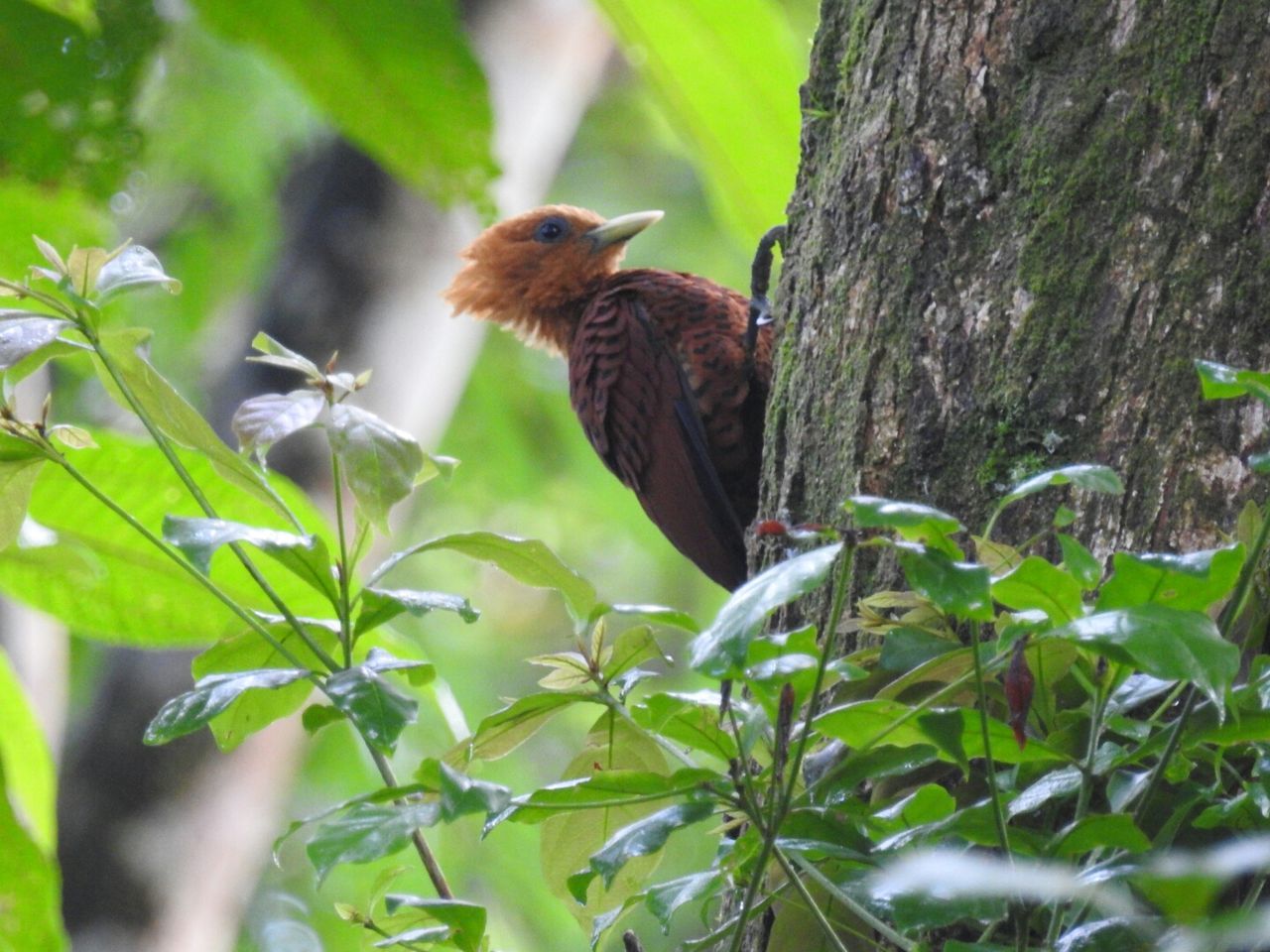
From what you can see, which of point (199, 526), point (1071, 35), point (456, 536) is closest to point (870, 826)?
point (456, 536)

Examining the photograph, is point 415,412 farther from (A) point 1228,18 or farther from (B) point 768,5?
(A) point 1228,18

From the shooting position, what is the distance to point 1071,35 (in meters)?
1.46

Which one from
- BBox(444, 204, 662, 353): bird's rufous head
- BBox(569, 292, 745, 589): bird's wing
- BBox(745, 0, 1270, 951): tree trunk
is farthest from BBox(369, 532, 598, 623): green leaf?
BBox(444, 204, 662, 353): bird's rufous head

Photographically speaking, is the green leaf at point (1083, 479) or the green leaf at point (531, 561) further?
the green leaf at point (531, 561)

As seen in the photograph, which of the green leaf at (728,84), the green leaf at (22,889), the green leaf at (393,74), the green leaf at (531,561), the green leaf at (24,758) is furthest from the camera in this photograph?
the green leaf at (728,84)

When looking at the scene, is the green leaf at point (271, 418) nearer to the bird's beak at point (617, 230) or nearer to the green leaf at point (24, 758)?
the green leaf at point (24, 758)

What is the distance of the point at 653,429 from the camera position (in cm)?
297

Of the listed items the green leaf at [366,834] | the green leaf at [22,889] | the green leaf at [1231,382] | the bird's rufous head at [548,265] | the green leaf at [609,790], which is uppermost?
the bird's rufous head at [548,265]

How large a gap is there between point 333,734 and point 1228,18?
179 inches

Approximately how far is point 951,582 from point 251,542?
526 mm

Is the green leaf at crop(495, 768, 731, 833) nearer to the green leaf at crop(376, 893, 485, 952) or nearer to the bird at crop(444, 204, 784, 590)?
the green leaf at crop(376, 893, 485, 952)

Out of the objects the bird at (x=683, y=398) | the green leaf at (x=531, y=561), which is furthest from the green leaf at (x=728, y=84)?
the green leaf at (x=531, y=561)

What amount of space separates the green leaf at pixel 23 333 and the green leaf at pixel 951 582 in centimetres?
70

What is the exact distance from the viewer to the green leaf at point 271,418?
1.05 metres
